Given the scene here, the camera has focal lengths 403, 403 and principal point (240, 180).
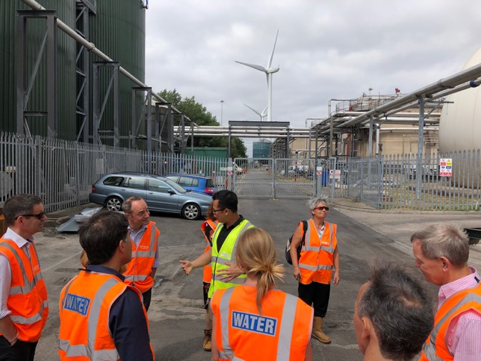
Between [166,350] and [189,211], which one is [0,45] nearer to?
[189,211]

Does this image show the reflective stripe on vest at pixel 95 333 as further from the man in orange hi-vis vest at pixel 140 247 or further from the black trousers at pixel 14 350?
the man in orange hi-vis vest at pixel 140 247

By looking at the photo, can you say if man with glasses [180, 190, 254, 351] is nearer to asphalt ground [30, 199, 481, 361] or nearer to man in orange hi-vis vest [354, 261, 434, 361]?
asphalt ground [30, 199, 481, 361]

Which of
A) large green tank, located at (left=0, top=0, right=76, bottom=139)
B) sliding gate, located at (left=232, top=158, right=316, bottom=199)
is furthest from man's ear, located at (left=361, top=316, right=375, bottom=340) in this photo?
sliding gate, located at (left=232, top=158, right=316, bottom=199)

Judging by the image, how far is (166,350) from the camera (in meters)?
4.20

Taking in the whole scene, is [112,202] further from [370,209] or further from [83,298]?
[83,298]

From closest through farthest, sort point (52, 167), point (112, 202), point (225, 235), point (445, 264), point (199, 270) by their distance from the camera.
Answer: point (445, 264) → point (225, 235) → point (199, 270) → point (52, 167) → point (112, 202)

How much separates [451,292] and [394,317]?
2.38 feet

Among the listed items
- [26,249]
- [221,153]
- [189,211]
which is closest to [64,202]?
[189,211]

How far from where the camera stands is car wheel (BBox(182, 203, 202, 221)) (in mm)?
13539

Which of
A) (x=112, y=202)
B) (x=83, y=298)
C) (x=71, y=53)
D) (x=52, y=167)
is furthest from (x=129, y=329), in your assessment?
(x=71, y=53)

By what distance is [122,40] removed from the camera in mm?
28188

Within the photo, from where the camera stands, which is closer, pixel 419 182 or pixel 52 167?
pixel 52 167

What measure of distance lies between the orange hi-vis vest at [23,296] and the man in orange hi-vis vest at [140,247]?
0.97 m

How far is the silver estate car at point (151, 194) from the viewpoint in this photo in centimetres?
1360
